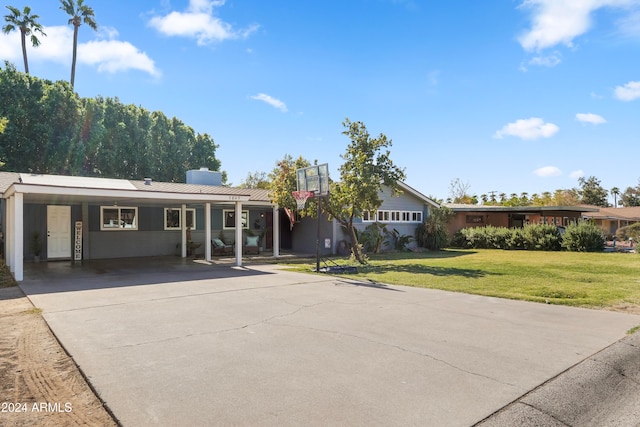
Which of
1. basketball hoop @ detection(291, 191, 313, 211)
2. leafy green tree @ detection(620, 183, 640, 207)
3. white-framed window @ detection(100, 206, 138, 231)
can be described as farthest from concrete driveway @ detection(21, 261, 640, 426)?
leafy green tree @ detection(620, 183, 640, 207)

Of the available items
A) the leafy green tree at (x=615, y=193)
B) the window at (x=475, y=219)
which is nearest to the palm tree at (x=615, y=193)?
the leafy green tree at (x=615, y=193)

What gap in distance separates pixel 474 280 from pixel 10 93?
90.4 feet

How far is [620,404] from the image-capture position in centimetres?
371

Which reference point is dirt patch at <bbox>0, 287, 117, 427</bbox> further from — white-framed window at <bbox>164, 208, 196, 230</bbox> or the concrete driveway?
white-framed window at <bbox>164, 208, 196, 230</bbox>

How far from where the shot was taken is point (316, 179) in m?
13.9

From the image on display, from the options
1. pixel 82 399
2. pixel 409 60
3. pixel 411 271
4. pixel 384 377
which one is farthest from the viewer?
pixel 409 60

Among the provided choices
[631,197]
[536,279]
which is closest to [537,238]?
[536,279]

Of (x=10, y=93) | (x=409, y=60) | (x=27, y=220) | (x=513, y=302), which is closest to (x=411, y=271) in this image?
(x=513, y=302)

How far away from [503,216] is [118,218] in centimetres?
2612

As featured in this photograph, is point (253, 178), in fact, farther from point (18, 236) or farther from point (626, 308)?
point (626, 308)

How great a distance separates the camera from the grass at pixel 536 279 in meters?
8.79

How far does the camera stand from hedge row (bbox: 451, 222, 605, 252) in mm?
21234

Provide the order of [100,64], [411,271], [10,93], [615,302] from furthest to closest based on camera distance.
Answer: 1. [10,93]
2. [100,64]
3. [411,271]
4. [615,302]

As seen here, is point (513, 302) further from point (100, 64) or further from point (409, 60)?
point (100, 64)
